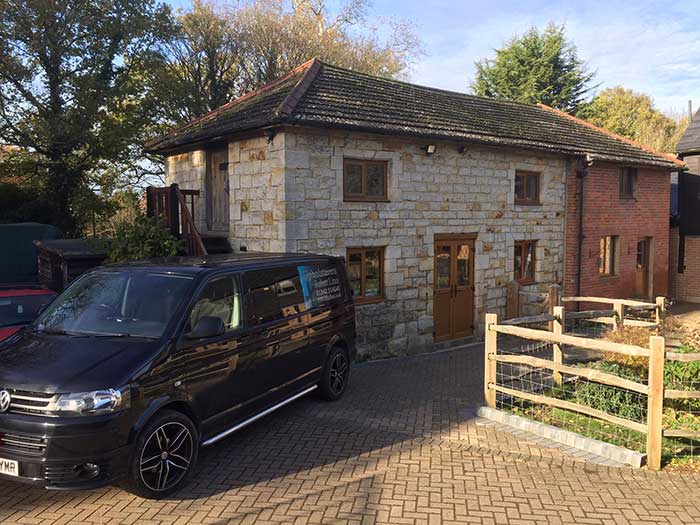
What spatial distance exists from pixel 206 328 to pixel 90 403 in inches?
43.4

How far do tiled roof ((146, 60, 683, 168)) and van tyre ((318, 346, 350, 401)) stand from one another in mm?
4178

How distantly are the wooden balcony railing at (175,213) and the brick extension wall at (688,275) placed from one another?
1766 centimetres

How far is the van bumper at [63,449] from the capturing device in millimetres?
3928

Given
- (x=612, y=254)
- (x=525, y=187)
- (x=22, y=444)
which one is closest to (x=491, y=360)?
(x=22, y=444)

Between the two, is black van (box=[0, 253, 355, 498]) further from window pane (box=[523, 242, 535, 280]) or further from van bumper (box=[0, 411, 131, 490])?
window pane (box=[523, 242, 535, 280])

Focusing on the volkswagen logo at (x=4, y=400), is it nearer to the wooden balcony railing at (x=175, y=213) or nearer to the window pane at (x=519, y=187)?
the wooden balcony railing at (x=175, y=213)

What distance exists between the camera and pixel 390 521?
423cm

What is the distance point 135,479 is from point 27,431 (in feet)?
2.91

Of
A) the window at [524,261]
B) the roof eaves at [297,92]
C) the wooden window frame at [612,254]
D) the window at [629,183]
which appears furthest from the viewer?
the window at [629,183]

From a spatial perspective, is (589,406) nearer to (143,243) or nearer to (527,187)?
(143,243)

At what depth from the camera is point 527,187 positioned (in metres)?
13.9

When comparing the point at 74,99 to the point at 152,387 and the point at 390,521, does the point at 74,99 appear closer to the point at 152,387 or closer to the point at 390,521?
the point at 152,387

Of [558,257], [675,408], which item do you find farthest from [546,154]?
[675,408]

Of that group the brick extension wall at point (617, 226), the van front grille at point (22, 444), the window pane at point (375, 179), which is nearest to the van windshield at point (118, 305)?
the van front grille at point (22, 444)
